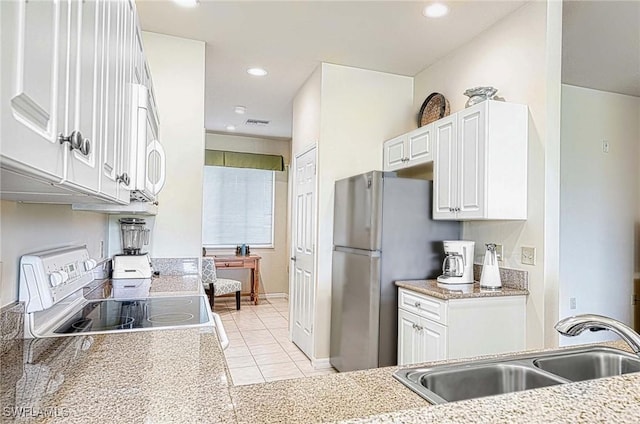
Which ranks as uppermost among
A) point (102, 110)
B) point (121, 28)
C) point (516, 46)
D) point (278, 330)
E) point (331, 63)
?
point (331, 63)

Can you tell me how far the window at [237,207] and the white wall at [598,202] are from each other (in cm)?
425

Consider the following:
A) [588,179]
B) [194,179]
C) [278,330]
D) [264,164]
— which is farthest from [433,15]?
[264,164]

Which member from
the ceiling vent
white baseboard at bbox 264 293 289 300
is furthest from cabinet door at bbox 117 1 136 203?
white baseboard at bbox 264 293 289 300

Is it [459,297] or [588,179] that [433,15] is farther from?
[588,179]

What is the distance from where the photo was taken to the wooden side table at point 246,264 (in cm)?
590

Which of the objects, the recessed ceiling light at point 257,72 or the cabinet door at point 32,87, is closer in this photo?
the cabinet door at point 32,87

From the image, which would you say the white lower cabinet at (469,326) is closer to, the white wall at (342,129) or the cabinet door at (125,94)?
the white wall at (342,129)

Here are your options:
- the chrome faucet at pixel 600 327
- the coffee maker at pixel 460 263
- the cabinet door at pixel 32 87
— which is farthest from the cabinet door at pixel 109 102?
the coffee maker at pixel 460 263

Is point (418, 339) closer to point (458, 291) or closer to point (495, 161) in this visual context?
point (458, 291)

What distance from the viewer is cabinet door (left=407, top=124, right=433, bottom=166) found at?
302cm

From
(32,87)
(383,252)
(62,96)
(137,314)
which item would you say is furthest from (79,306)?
(383,252)

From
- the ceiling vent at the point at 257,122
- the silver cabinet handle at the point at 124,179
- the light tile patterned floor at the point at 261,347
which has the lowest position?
the light tile patterned floor at the point at 261,347

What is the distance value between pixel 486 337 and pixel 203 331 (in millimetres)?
1783

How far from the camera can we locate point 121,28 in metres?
1.27
